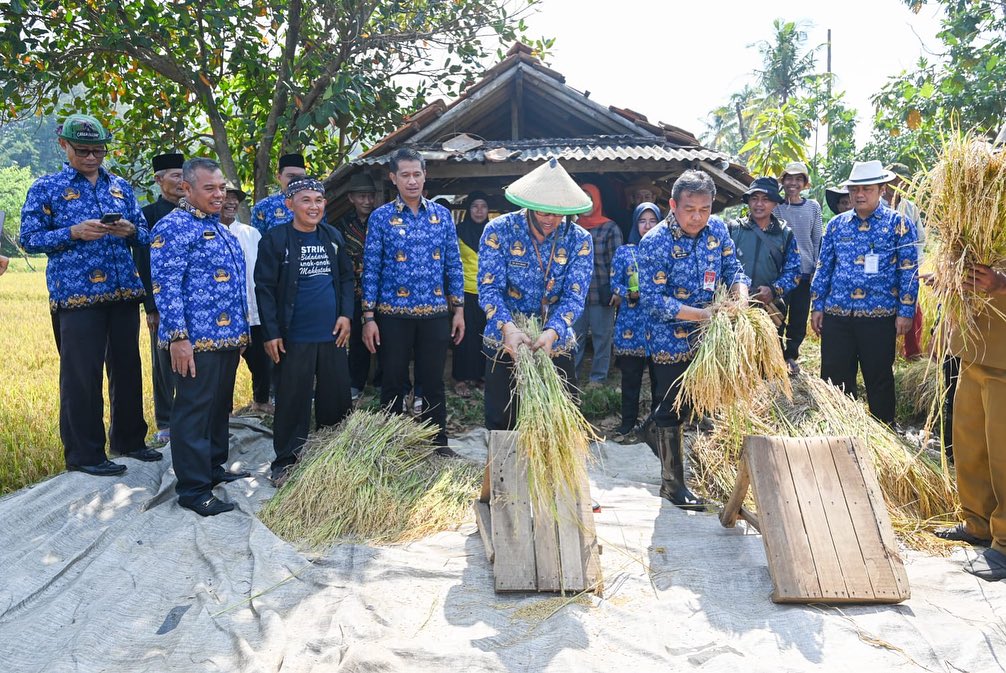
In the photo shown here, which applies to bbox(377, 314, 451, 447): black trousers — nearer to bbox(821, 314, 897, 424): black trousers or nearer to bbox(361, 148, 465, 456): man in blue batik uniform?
bbox(361, 148, 465, 456): man in blue batik uniform

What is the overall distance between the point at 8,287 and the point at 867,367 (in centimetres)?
2336

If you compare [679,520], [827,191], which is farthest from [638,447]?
[827,191]

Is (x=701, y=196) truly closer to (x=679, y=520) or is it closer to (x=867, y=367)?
(x=679, y=520)

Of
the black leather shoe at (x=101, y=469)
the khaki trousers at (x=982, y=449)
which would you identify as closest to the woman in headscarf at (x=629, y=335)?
the khaki trousers at (x=982, y=449)

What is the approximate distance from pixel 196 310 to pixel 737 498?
10.6ft

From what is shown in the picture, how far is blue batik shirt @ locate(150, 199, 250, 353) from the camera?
3.91 meters

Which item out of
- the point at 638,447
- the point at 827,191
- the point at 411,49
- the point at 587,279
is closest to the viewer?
the point at 587,279

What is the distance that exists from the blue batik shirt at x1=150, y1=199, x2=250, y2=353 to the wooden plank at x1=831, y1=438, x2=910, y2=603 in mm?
3461

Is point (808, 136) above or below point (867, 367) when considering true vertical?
above

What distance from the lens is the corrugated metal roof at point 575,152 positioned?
6.84 m

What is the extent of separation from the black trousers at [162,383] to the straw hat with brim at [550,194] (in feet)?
9.84

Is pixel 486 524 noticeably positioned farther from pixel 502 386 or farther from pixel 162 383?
pixel 162 383

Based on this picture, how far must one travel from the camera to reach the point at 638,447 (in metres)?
5.36

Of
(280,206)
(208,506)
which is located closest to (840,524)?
(208,506)
